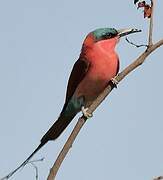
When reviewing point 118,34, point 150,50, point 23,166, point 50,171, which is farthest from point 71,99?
point 50,171

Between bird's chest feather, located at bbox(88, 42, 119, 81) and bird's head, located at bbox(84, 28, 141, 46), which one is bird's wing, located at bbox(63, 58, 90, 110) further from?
bird's head, located at bbox(84, 28, 141, 46)

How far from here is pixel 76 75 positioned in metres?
4.16

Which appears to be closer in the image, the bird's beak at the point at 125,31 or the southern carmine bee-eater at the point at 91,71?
the bird's beak at the point at 125,31

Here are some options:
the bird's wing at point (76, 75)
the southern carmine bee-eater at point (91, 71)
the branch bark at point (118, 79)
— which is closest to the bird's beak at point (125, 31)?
the southern carmine bee-eater at point (91, 71)

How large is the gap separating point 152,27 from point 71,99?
1737mm

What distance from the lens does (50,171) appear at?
83.4 inches

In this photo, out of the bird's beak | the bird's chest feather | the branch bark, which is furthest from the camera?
the bird's chest feather

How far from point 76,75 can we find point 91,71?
17 cm

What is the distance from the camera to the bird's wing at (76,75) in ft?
13.4

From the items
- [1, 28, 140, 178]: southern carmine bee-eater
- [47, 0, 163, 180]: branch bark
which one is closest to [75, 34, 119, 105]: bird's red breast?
[1, 28, 140, 178]: southern carmine bee-eater

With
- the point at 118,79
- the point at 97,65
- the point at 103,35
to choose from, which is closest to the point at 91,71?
the point at 97,65

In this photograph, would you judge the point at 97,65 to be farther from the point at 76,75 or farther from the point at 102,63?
the point at 76,75

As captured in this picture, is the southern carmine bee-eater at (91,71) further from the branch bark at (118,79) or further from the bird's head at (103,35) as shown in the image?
the branch bark at (118,79)

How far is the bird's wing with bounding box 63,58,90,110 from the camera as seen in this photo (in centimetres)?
409
